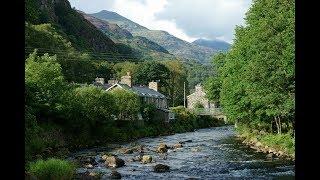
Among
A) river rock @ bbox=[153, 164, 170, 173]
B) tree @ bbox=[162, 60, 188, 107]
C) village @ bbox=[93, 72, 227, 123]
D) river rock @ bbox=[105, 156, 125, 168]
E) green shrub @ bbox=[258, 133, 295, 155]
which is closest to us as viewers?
river rock @ bbox=[153, 164, 170, 173]

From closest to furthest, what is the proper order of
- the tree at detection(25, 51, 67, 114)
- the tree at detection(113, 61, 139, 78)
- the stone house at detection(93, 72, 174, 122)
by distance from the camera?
the tree at detection(25, 51, 67, 114), the stone house at detection(93, 72, 174, 122), the tree at detection(113, 61, 139, 78)

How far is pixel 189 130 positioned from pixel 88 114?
47.7m

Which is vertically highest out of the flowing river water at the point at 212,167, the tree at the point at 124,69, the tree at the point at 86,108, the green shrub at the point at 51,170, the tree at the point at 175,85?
the tree at the point at 124,69

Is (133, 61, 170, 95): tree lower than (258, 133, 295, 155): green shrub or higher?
higher

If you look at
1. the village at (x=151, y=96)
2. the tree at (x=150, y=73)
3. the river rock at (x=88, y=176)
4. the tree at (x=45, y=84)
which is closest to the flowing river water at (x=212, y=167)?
the river rock at (x=88, y=176)

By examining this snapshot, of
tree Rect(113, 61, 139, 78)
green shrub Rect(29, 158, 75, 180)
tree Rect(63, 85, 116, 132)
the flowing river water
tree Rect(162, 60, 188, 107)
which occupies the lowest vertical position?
the flowing river water

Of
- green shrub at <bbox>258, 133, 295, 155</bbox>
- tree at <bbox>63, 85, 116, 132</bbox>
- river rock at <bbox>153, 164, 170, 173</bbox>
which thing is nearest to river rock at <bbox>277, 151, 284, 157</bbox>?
green shrub at <bbox>258, 133, 295, 155</bbox>

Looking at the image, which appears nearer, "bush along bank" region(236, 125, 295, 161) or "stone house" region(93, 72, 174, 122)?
"bush along bank" region(236, 125, 295, 161)

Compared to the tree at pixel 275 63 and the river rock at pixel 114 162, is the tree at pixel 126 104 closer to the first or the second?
the tree at pixel 275 63

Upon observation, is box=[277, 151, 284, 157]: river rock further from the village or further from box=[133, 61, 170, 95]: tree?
box=[133, 61, 170, 95]: tree

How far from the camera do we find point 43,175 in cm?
2450

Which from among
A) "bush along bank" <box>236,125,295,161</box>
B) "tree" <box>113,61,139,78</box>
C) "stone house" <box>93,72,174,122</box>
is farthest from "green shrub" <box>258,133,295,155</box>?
"tree" <box>113,61,139,78</box>
